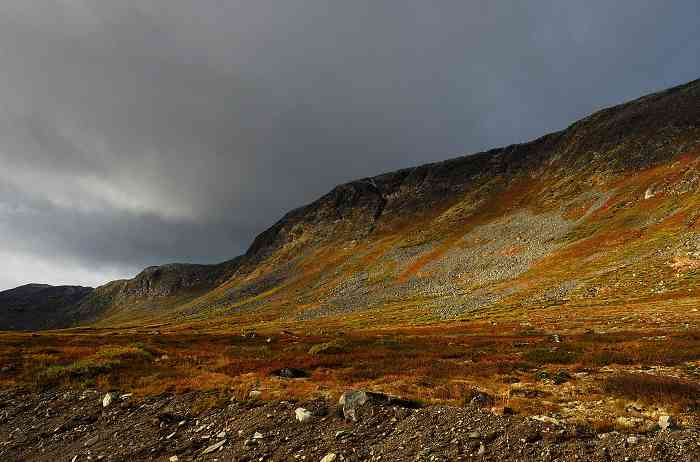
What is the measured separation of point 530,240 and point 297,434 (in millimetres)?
93757

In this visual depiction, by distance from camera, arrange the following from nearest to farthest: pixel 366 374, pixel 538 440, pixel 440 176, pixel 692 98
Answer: pixel 538 440
pixel 366 374
pixel 692 98
pixel 440 176

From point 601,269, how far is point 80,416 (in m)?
66.7

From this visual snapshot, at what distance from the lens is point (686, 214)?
62.1m

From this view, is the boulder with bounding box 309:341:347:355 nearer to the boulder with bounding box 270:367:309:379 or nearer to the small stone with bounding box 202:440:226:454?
the boulder with bounding box 270:367:309:379

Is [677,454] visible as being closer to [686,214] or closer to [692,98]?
[686,214]

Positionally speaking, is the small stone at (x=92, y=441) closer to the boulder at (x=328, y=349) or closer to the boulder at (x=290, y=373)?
the boulder at (x=290, y=373)

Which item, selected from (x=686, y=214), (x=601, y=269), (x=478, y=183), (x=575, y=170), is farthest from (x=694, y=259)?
(x=478, y=183)

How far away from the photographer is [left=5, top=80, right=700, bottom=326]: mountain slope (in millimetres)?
54281

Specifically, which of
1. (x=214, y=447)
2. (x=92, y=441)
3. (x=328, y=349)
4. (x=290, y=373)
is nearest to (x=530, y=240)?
(x=328, y=349)

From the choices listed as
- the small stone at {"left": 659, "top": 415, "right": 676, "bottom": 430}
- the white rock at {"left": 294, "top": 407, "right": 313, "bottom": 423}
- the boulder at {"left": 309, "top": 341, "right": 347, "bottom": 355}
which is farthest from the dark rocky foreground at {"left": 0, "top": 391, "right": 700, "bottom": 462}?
the boulder at {"left": 309, "top": 341, "right": 347, "bottom": 355}

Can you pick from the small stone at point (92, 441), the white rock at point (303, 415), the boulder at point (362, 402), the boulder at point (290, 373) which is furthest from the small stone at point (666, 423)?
the small stone at point (92, 441)

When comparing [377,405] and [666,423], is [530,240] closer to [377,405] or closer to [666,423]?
[666,423]

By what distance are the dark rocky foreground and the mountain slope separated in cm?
3760

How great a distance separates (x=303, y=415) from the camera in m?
11.3
